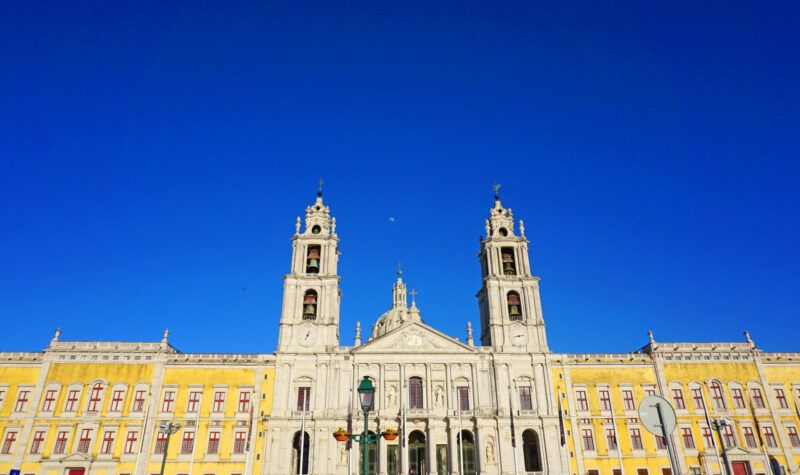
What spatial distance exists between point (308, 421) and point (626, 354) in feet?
91.8

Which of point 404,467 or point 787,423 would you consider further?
point 787,423

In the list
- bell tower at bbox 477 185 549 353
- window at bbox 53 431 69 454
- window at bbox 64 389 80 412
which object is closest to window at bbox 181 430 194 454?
window at bbox 53 431 69 454

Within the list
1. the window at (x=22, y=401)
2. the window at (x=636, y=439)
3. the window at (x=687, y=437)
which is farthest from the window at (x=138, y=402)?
the window at (x=687, y=437)

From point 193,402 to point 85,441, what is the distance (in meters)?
8.08

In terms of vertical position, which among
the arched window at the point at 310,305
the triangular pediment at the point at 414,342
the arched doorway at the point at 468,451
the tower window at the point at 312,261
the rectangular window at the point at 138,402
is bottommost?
the arched doorway at the point at 468,451

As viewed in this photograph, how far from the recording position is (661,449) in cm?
4244

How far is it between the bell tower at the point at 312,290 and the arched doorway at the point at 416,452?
10238 mm

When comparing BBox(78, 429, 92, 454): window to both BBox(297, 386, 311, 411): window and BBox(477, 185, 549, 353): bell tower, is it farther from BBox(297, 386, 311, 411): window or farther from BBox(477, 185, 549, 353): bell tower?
BBox(477, 185, 549, 353): bell tower

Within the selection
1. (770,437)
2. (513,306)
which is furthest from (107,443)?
(770,437)

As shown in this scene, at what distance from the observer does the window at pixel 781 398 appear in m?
44.9

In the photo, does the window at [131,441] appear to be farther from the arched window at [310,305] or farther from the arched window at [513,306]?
the arched window at [513,306]

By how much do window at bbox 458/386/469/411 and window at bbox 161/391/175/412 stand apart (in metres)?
23.4

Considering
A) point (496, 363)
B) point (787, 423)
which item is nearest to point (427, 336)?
point (496, 363)

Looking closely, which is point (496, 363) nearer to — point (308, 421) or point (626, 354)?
point (626, 354)
